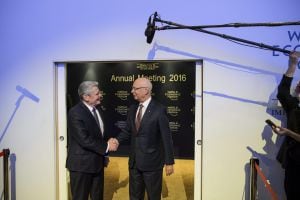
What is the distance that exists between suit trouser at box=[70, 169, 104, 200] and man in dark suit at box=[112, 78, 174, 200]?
34cm

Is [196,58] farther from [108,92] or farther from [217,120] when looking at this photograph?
[108,92]

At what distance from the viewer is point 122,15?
3518mm

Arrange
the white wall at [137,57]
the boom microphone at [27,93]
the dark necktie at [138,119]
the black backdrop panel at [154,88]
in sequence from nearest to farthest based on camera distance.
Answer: the dark necktie at [138,119], the white wall at [137,57], the black backdrop panel at [154,88], the boom microphone at [27,93]

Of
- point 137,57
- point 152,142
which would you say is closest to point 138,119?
point 152,142

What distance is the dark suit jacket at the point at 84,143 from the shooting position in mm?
2943

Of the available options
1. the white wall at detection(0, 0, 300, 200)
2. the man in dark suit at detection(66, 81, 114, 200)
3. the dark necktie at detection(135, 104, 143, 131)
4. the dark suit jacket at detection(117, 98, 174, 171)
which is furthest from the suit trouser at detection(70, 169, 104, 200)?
the white wall at detection(0, 0, 300, 200)

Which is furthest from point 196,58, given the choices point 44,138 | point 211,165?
point 44,138

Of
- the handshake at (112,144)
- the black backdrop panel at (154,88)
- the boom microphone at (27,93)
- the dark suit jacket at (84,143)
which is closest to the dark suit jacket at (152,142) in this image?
the handshake at (112,144)

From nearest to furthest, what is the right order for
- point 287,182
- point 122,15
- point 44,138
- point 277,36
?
1. point 287,182
2. point 277,36
3. point 122,15
4. point 44,138

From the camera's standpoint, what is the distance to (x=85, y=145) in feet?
9.64

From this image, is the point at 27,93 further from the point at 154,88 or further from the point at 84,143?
the point at 154,88

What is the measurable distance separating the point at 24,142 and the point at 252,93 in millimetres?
2719

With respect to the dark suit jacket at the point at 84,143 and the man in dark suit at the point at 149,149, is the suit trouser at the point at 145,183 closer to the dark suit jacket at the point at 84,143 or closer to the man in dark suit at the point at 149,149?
the man in dark suit at the point at 149,149

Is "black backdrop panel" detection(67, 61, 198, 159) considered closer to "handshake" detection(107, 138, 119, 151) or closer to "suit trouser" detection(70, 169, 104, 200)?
"handshake" detection(107, 138, 119, 151)
